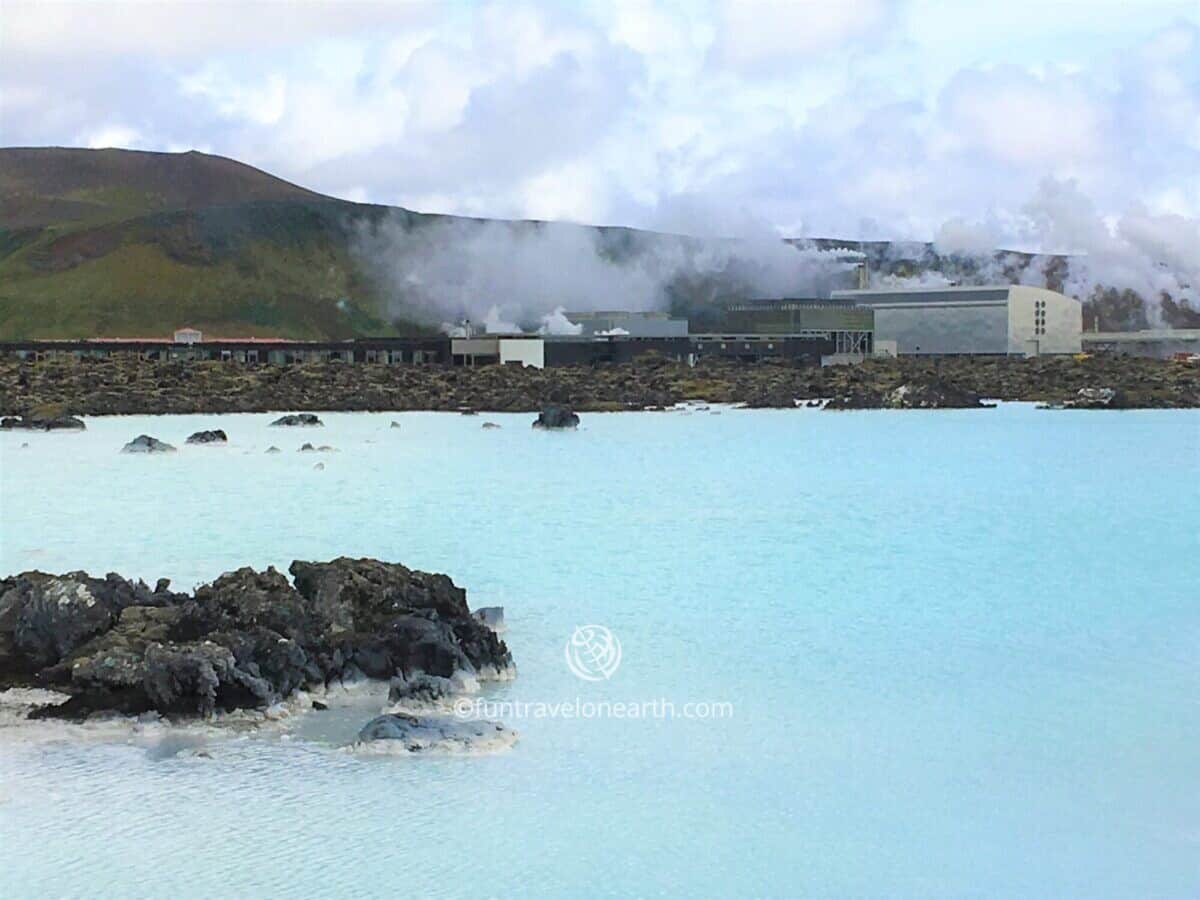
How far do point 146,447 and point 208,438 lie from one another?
9.45 feet

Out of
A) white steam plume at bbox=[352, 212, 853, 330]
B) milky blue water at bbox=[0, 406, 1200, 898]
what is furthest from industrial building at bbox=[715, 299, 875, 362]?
milky blue water at bbox=[0, 406, 1200, 898]

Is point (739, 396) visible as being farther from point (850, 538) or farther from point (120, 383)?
point (850, 538)

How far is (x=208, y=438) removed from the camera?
34281 millimetres

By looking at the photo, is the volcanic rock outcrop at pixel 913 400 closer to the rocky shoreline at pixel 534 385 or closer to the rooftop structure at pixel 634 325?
the rocky shoreline at pixel 534 385

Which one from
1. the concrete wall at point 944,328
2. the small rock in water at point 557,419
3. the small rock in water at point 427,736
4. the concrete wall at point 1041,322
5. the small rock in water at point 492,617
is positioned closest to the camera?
the small rock in water at point 427,736

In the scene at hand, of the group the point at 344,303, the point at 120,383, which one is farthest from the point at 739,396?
the point at 344,303

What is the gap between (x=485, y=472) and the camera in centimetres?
2800

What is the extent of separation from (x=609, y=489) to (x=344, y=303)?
13432cm

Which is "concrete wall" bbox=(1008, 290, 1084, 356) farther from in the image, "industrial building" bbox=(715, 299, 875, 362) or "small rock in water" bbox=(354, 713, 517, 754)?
"small rock in water" bbox=(354, 713, 517, 754)

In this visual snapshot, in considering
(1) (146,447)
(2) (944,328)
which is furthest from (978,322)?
(1) (146,447)

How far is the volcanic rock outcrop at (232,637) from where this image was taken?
33.7 ft

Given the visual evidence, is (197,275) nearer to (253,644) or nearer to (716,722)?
(253,644)

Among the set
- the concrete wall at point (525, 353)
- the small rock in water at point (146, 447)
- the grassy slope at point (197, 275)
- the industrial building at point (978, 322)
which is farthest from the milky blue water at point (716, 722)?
the grassy slope at point (197, 275)

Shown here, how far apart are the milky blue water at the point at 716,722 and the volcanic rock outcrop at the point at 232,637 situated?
44 centimetres
